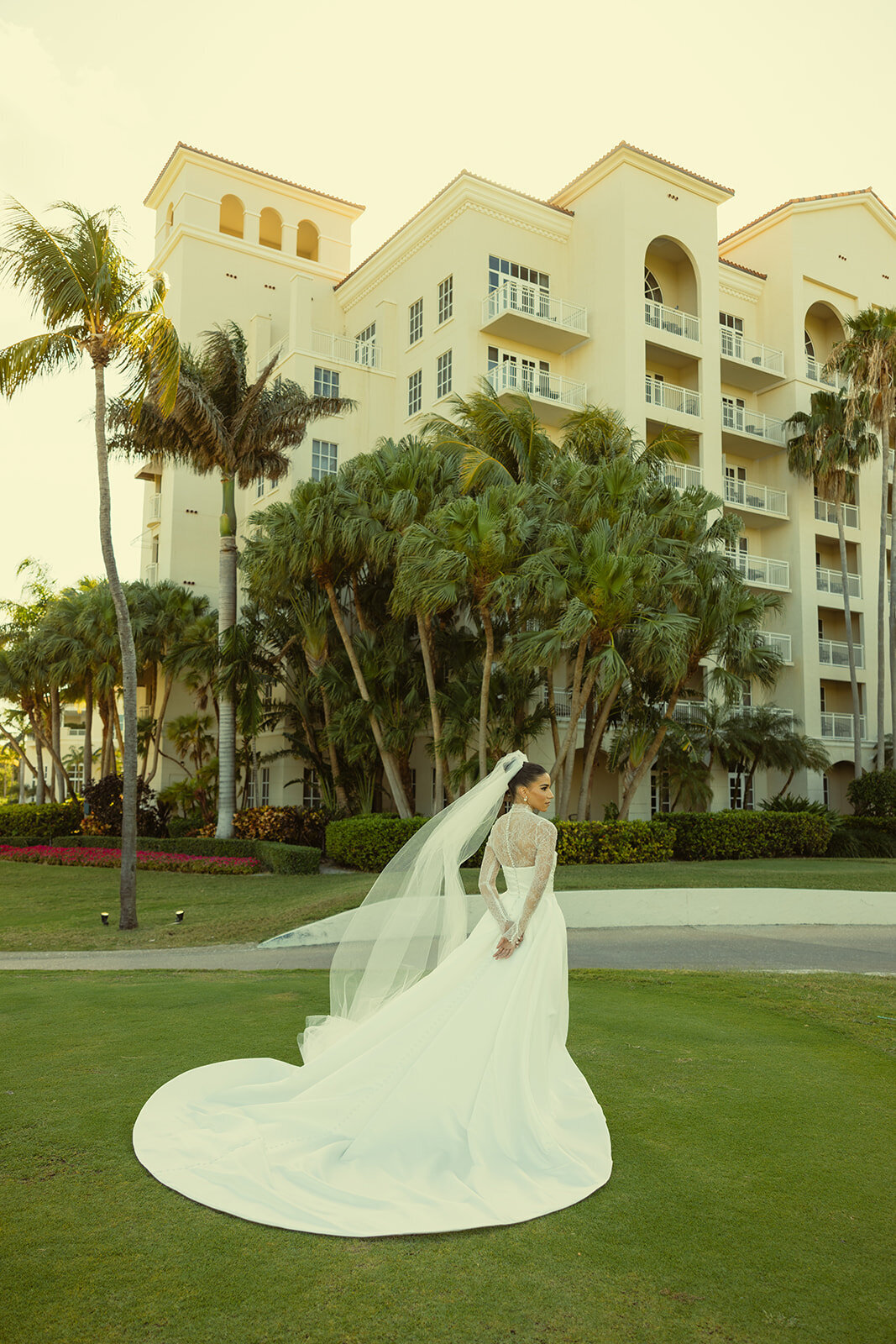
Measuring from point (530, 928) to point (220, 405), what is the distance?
22.1 m

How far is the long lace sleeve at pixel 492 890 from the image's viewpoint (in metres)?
5.36

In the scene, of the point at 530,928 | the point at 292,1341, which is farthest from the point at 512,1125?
the point at 292,1341

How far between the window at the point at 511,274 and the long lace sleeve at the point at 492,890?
87.0ft

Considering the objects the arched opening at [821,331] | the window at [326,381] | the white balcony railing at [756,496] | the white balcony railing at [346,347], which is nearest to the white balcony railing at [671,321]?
the white balcony railing at [756,496]

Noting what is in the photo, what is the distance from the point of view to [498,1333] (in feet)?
10.4

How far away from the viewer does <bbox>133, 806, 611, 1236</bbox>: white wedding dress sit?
4145mm

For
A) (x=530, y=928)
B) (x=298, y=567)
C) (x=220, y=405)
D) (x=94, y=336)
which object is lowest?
(x=530, y=928)

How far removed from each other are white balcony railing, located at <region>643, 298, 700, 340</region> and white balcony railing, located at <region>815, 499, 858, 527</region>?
25.1 ft

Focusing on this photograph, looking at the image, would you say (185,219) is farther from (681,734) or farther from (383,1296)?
(383,1296)

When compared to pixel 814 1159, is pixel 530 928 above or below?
above

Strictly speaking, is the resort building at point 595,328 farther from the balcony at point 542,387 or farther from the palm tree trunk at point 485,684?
the palm tree trunk at point 485,684

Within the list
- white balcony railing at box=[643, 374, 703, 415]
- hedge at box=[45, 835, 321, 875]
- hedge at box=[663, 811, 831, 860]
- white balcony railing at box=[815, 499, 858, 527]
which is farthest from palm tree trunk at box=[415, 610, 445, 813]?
white balcony railing at box=[815, 499, 858, 527]

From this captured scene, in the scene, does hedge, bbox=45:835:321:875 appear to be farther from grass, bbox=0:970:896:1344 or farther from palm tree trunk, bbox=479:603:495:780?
grass, bbox=0:970:896:1344

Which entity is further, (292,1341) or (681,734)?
(681,734)
